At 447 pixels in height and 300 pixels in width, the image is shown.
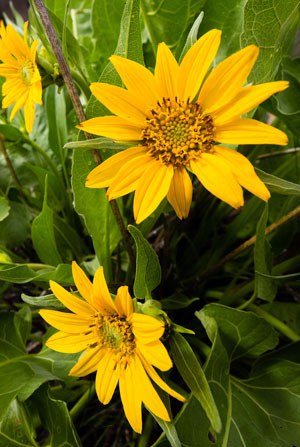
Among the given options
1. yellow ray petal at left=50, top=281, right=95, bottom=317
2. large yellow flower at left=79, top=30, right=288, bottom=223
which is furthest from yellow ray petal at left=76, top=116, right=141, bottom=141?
yellow ray petal at left=50, top=281, right=95, bottom=317

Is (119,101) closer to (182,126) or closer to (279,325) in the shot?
(182,126)

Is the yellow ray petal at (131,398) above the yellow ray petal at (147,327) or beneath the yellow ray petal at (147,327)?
beneath

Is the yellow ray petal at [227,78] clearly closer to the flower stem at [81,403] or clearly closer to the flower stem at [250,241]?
the flower stem at [250,241]

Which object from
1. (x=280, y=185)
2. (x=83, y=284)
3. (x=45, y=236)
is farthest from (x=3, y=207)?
(x=280, y=185)

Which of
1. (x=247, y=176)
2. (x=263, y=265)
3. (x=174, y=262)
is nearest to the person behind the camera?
(x=247, y=176)

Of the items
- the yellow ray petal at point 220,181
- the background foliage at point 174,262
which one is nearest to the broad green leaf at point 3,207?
the background foliage at point 174,262

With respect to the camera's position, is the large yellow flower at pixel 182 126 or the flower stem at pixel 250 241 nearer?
the large yellow flower at pixel 182 126
